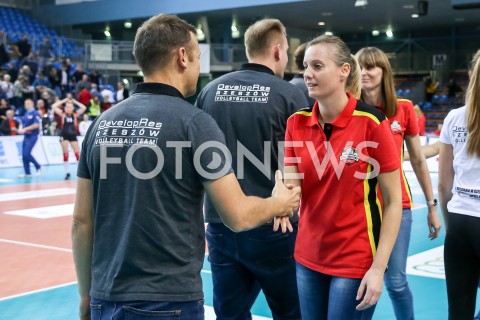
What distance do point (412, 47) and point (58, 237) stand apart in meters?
33.8

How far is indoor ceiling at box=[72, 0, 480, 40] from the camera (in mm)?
30469

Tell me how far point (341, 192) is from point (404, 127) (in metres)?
1.68

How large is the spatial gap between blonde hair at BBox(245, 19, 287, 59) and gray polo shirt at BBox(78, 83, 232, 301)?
165 cm

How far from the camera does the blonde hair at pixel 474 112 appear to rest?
11.6ft

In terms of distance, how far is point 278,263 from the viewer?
402 centimetres

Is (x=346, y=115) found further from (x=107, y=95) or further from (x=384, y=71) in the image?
(x=107, y=95)

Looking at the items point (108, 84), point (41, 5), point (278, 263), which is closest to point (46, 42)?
point (108, 84)

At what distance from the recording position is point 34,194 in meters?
13.9

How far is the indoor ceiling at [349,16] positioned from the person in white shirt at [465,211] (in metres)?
26.5

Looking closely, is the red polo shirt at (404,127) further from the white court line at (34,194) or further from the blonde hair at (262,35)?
the white court line at (34,194)

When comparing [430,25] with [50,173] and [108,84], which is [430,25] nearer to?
[108,84]

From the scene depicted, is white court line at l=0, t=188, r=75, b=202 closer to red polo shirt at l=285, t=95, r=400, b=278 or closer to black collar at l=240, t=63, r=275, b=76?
black collar at l=240, t=63, r=275, b=76

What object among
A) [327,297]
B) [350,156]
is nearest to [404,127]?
[350,156]

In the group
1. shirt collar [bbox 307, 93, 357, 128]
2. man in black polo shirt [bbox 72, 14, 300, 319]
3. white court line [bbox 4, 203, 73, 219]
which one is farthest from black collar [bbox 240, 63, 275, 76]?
white court line [bbox 4, 203, 73, 219]
